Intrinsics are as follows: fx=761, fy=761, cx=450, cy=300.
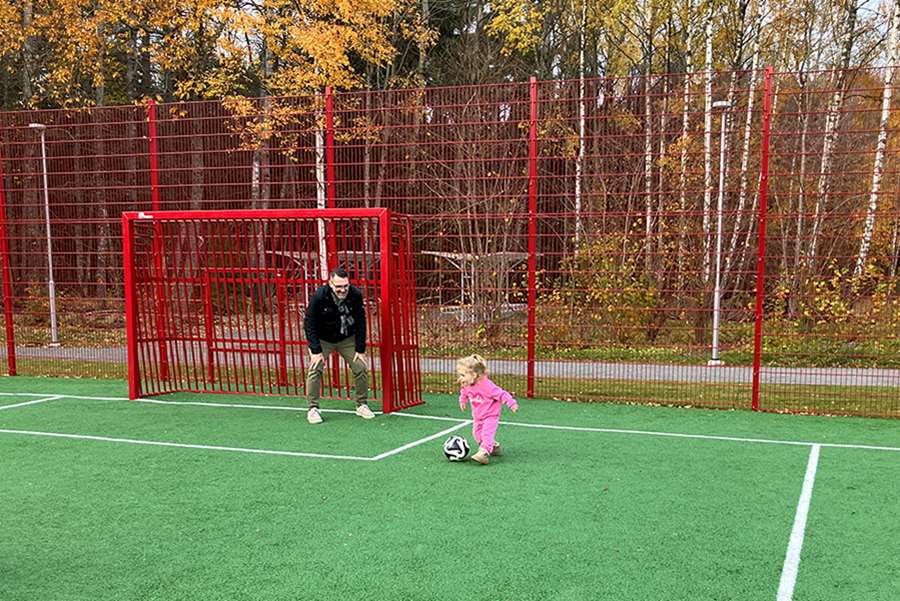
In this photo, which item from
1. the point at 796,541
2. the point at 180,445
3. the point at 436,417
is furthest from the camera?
the point at 436,417

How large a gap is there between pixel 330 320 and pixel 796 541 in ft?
16.8

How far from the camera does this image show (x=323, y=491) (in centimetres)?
567

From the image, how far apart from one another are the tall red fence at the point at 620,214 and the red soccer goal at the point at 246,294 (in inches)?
27.6

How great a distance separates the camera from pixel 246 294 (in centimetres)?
1046

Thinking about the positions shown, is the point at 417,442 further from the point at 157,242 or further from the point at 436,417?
the point at 157,242

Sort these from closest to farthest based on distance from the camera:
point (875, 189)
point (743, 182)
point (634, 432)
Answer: point (634, 432), point (875, 189), point (743, 182)

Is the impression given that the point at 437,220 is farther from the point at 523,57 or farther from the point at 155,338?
the point at 523,57

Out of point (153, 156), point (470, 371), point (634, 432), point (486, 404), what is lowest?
point (634, 432)

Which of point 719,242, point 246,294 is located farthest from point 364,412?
point 719,242

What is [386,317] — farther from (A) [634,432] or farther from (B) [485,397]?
(A) [634,432]

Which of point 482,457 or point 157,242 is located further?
point 157,242

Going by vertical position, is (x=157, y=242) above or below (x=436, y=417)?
above

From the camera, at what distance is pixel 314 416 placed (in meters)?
8.03

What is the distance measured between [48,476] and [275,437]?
2.01 metres
